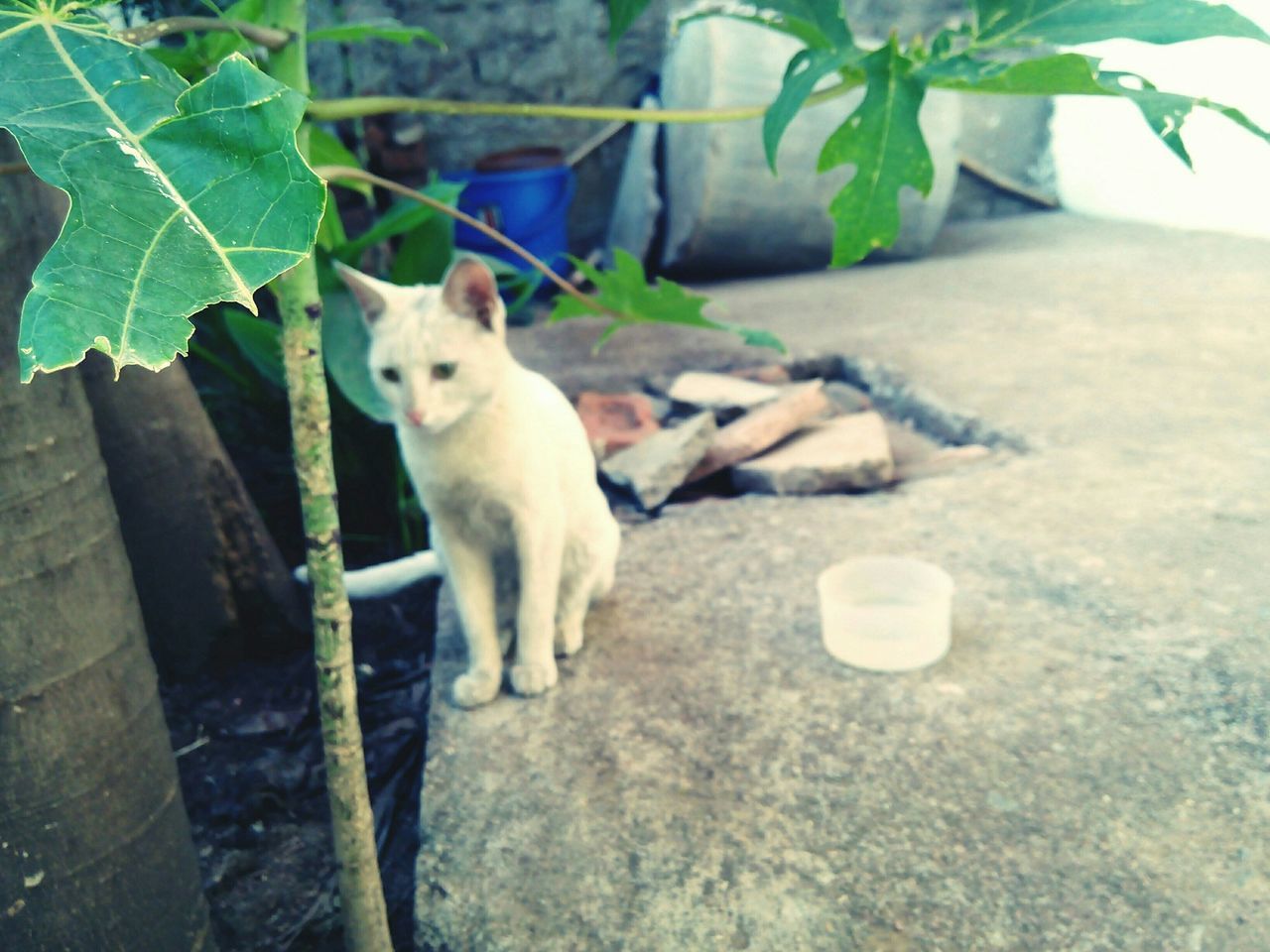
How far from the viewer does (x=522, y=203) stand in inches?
172

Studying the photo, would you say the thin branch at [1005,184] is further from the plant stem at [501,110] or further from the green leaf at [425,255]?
the plant stem at [501,110]

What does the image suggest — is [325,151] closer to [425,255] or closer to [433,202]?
[425,255]

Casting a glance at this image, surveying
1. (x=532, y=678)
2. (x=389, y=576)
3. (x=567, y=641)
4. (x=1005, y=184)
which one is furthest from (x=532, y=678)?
(x=1005, y=184)

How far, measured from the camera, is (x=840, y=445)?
7.47ft

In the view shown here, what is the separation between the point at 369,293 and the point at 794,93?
2.40 feet

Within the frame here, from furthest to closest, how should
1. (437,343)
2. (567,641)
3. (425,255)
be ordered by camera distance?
(425,255)
(567,641)
(437,343)

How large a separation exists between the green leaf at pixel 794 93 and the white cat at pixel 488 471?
58 cm

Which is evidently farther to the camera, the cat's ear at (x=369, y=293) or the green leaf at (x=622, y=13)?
the cat's ear at (x=369, y=293)

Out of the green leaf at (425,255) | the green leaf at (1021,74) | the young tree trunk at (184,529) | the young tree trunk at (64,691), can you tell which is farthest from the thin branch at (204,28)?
the green leaf at (425,255)

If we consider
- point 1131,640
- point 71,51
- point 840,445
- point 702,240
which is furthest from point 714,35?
point 71,51

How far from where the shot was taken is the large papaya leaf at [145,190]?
1.35ft

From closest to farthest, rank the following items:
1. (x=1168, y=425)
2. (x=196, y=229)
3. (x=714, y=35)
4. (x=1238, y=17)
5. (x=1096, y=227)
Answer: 1. (x=196, y=229)
2. (x=1238, y=17)
3. (x=1168, y=425)
4. (x=714, y=35)
5. (x=1096, y=227)

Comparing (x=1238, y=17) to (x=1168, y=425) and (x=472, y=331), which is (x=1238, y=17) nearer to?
(x=472, y=331)

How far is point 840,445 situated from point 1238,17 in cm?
161
